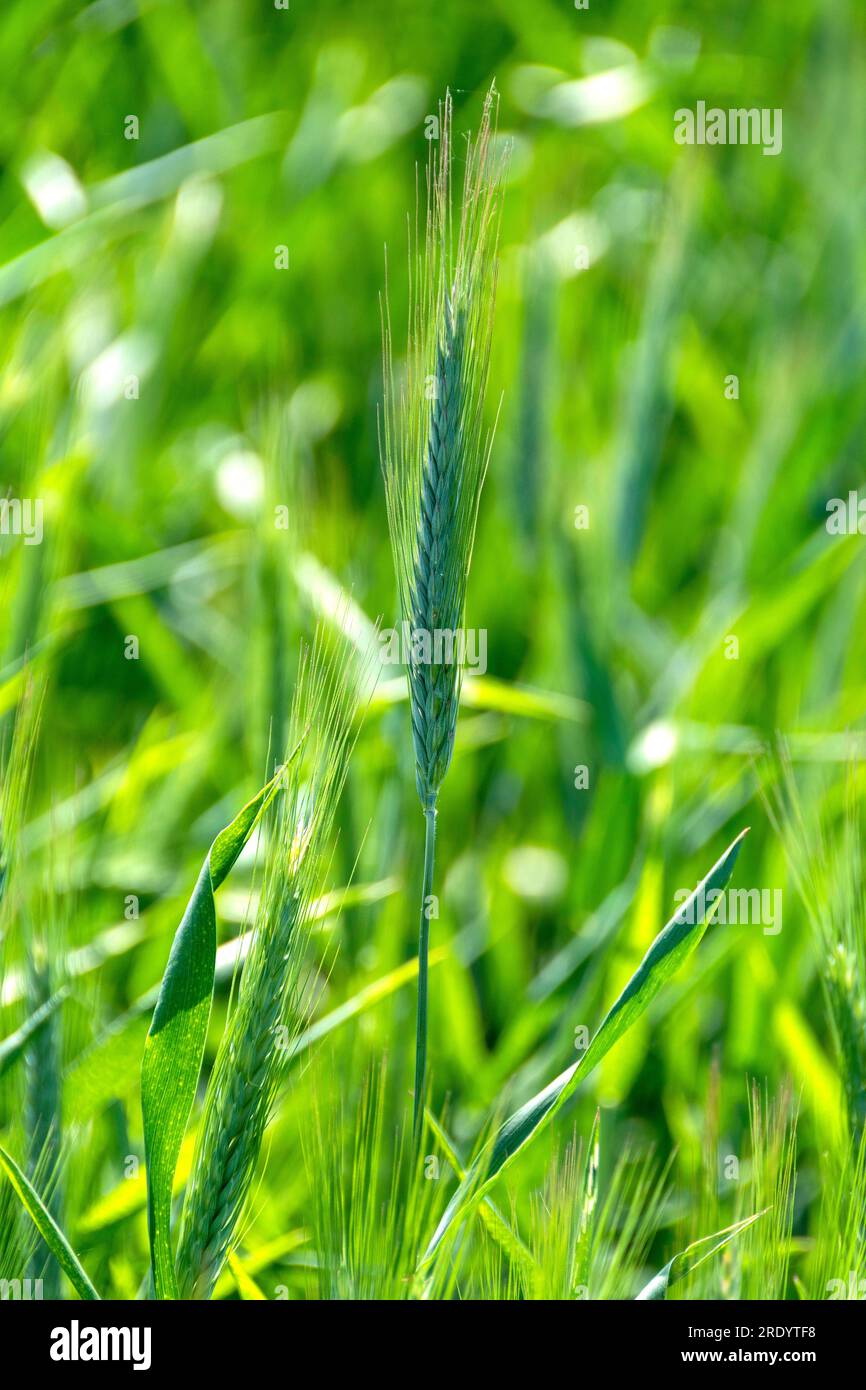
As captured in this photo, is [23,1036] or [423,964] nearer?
[423,964]

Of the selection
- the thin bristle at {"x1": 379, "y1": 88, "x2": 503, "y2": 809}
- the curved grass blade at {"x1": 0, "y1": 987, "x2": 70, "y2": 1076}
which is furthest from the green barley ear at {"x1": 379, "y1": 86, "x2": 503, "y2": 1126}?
the curved grass blade at {"x1": 0, "y1": 987, "x2": 70, "y2": 1076}

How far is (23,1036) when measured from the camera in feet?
2.08

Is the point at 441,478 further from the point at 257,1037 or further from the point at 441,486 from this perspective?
the point at 257,1037

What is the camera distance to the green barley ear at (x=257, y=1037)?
1.77ft

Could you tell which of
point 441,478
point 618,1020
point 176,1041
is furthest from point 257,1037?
point 441,478

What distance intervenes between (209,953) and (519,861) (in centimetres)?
69

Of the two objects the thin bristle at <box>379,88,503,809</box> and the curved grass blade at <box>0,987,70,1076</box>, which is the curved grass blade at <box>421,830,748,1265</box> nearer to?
the thin bristle at <box>379,88,503,809</box>

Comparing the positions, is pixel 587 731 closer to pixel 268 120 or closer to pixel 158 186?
pixel 158 186

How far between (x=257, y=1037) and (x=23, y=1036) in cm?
16

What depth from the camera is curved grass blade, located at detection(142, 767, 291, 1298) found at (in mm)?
528

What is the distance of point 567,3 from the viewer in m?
1.96

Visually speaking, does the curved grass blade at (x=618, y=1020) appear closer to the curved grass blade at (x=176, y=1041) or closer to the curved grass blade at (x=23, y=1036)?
the curved grass blade at (x=176, y=1041)

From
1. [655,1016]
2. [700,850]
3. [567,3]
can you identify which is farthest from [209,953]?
[567,3]

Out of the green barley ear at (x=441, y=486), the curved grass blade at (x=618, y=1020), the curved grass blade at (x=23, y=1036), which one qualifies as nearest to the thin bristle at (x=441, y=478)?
the green barley ear at (x=441, y=486)
